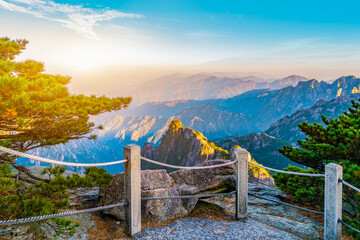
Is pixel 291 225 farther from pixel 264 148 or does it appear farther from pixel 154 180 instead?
pixel 264 148

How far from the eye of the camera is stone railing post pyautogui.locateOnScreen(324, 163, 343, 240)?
512 centimetres

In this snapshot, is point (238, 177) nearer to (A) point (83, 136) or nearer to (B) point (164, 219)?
(B) point (164, 219)

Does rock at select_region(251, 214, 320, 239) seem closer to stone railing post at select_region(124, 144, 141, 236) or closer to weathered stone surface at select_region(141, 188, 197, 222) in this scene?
weathered stone surface at select_region(141, 188, 197, 222)

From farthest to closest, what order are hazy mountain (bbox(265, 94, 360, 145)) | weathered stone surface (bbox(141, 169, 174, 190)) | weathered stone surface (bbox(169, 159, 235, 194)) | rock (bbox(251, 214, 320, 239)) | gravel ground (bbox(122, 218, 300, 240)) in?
hazy mountain (bbox(265, 94, 360, 145))
weathered stone surface (bbox(169, 159, 235, 194))
weathered stone surface (bbox(141, 169, 174, 190))
rock (bbox(251, 214, 320, 239))
gravel ground (bbox(122, 218, 300, 240))

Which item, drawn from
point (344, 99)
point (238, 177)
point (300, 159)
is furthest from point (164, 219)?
point (344, 99)

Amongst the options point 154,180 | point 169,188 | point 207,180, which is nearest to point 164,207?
point 169,188

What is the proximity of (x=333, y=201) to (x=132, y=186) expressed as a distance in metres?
4.29

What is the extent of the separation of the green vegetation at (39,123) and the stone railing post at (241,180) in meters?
3.56

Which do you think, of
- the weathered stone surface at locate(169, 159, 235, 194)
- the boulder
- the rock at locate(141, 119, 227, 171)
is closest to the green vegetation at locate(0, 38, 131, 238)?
the boulder

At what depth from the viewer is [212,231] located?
225 inches

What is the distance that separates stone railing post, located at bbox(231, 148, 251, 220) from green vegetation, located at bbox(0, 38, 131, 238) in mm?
3562

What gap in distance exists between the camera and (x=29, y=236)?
5.80 meters

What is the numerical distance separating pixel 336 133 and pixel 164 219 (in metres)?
7.11

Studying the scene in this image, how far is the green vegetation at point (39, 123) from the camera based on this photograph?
522cm
